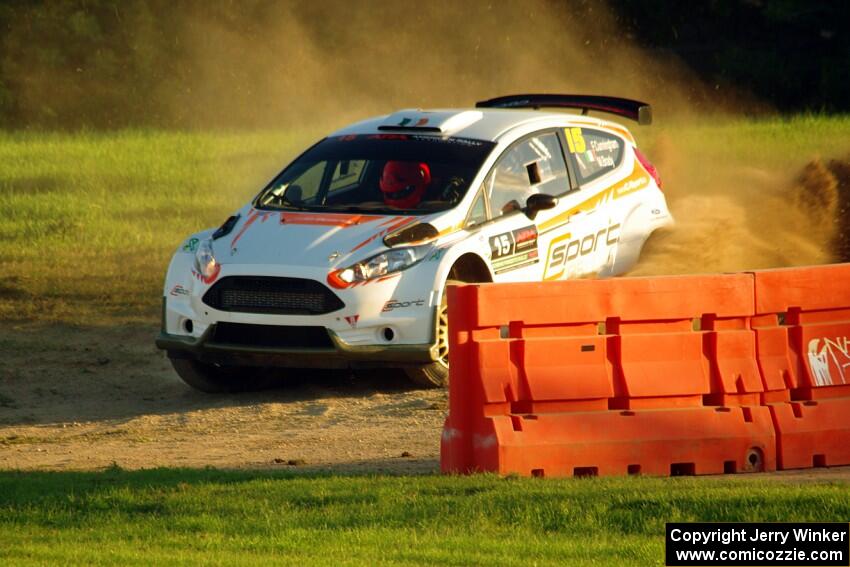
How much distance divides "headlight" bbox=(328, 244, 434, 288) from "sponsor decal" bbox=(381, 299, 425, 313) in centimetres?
18

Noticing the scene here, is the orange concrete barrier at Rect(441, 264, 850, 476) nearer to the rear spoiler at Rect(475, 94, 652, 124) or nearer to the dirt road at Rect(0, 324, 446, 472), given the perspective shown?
the dirt road at Rect(0, 324, 446, 472)

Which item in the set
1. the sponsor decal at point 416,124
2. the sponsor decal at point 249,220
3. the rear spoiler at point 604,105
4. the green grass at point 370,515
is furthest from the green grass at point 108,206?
the green grass at point 370,515

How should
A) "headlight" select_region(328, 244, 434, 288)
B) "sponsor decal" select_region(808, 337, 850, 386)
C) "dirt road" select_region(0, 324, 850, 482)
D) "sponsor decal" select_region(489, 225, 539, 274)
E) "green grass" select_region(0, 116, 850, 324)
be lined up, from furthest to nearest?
"green grass" select_region(0, 116, 850, 324), "sponsor decal" select_region(489, 225, 539, 274), "headlight" select_region(328, 244, 434, 288), "dirt road" select_region(0, 324, 850, 482), "sponsor decal" select_region(808, 337, 850, 386)

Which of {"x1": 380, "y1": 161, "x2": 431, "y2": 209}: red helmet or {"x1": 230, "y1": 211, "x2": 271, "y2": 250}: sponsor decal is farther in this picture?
{"x1": 380, "y1": 161, "x2": 431, "y2": 209}: red helmet

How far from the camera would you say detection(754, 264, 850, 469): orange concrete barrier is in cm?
866

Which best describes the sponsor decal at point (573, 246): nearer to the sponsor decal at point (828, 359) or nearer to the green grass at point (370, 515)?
the sponsor decal at point (828, 359)

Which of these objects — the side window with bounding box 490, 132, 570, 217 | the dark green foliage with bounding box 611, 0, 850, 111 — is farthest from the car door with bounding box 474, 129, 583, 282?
the dark green foliage with bounding box 611, 0, 850, 111

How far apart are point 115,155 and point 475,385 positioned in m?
18.3

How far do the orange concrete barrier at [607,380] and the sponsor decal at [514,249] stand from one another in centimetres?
275

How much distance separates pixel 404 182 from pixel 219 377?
1.84 m

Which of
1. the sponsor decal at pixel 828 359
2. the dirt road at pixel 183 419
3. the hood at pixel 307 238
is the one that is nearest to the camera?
the sponsor decal at pixel 828 359

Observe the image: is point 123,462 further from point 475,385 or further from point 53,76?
point 53,76

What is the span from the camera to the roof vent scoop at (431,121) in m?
12.1

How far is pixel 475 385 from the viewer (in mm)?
8180
